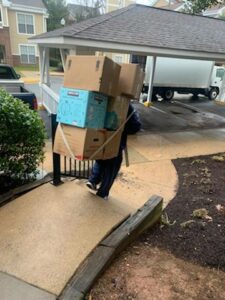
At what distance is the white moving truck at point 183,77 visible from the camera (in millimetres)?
14906

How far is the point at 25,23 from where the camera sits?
2708 cm

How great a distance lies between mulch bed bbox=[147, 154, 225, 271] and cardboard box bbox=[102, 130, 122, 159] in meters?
1.02

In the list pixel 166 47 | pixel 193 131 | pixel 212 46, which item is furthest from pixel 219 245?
pixel 212 46

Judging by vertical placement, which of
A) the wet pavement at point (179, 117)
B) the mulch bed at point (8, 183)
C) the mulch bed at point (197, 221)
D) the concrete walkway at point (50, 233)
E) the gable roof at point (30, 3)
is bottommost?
the wet pavement at point (179, 117)

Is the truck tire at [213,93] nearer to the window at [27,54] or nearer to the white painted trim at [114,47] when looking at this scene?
the white painted trim at [114,47]

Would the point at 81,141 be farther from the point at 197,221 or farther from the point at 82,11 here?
the point at 82,11

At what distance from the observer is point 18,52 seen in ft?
Answer: 90.6

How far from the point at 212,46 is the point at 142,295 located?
8615mm

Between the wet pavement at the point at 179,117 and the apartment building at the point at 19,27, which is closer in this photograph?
the wet pavement at the point at 179,117

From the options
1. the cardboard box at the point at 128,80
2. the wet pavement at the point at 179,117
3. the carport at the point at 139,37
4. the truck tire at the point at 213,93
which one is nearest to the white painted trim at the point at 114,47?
the carport at the point at 139,37

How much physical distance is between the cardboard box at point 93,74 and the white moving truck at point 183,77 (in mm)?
12576

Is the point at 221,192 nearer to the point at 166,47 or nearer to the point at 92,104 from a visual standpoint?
the point at 92,104

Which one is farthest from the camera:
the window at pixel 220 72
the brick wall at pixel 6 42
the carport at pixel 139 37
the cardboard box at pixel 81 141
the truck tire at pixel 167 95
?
the brick wall at pixel 6 42

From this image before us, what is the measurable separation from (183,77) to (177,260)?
14452 mm
